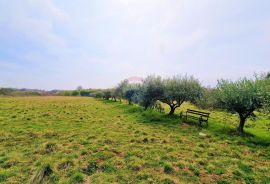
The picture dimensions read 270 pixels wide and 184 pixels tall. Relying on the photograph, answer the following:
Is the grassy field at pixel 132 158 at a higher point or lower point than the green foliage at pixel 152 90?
lower

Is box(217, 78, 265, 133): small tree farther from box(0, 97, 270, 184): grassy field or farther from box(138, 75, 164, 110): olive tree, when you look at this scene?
box(138, 75, 164, 110): olive tree

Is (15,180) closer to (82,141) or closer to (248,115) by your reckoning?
(82,141)

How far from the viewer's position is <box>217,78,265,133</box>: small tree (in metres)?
14.6

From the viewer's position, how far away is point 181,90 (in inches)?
904

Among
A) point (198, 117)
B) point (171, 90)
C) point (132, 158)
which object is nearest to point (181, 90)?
point (171, 90)

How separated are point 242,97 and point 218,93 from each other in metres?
2.72

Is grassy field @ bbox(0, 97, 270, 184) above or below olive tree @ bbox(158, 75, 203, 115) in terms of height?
below

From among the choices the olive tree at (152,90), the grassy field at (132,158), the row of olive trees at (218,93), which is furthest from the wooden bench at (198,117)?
the olive tree at (152,90)

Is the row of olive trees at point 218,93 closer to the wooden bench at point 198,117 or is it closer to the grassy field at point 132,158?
the wooden bench at point 198,117

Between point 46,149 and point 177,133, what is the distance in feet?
34.4

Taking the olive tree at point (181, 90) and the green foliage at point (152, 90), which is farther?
the green foliage at point (152, 90)

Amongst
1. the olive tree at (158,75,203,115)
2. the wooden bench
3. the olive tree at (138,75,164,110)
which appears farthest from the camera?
the olive tree at (138,75,164,110)

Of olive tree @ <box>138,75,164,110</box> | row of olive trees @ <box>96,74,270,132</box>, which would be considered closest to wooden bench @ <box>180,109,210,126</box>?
row of olive trees @ <box>96,74,270,132</box>

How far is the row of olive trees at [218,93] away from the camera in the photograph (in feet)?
48.3
